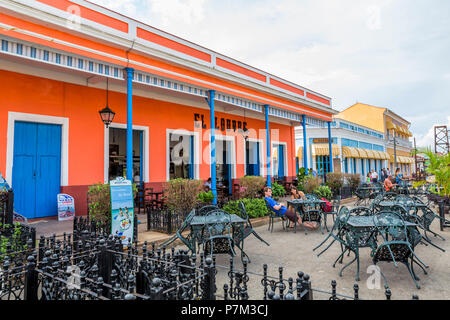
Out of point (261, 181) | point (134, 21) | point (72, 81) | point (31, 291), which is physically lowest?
point (31, 291)

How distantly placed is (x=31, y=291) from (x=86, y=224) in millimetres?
2966

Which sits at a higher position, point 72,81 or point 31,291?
point 72,81

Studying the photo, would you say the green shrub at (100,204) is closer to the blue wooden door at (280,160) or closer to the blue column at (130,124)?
the blue column at (130,124)

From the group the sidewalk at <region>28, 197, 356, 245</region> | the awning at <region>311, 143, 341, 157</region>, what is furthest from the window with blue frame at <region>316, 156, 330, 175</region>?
the sidewalk at <region>28, 197, 356, 245</region>

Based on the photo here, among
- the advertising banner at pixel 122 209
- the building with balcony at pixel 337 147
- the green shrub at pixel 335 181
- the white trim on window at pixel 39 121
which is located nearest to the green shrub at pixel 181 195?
the advertising banner at pixel 122 209

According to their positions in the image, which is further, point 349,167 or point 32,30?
point 349,167

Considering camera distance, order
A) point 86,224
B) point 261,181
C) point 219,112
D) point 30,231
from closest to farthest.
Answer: point 30,231, point 86,224, point 261,181, point 219,112

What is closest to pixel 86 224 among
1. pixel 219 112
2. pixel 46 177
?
pixel 46 177

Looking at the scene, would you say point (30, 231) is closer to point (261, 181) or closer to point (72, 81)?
point (72, 81)

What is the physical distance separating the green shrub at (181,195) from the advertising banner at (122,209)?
4.71 ft

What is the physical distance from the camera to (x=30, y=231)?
5.12 m

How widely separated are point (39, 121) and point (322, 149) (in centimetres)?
2244

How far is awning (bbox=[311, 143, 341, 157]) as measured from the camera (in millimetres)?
25859

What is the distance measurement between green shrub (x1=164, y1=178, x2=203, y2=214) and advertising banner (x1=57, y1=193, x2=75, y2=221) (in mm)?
3237
